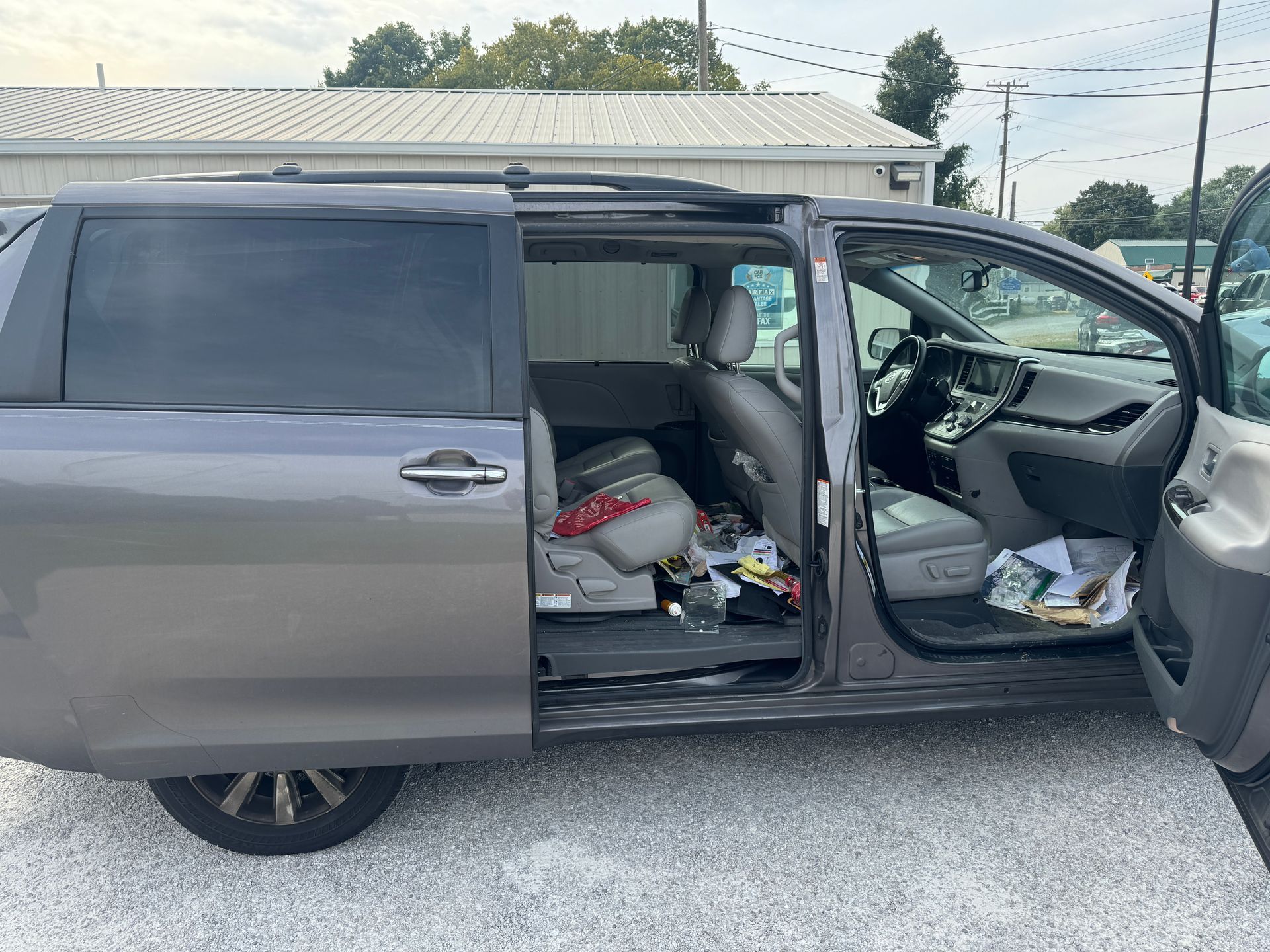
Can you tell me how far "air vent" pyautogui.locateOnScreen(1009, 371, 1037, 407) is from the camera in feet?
10.8

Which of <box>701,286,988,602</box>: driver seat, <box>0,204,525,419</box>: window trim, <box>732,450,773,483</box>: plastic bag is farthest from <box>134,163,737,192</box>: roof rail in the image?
<box>732,450,773,483</box>: plastic bag

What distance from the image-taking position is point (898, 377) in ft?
13.4

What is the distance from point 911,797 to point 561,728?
3.59ft

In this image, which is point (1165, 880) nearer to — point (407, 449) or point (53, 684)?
point (407, 449)

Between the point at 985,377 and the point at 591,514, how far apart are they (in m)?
1.84

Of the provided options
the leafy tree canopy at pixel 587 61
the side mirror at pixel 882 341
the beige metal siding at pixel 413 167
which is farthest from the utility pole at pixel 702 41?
the side mirror at pixel 882 341

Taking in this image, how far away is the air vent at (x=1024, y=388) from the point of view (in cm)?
330

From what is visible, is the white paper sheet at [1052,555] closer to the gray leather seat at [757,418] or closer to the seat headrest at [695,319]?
the gray leather seat at [757,418]

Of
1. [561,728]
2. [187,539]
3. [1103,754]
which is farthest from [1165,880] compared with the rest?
[187,539]

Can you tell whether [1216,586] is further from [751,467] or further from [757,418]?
[751,467]

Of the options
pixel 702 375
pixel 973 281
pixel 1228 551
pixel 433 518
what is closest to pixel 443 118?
pixel 702 375

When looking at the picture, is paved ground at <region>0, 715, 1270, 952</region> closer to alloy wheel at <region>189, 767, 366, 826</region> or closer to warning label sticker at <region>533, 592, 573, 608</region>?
alloy wheel at <region>189, 767, 366, 826</region>

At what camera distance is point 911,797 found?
2521 millimetres

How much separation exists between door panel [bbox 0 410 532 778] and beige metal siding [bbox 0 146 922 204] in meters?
6.28
